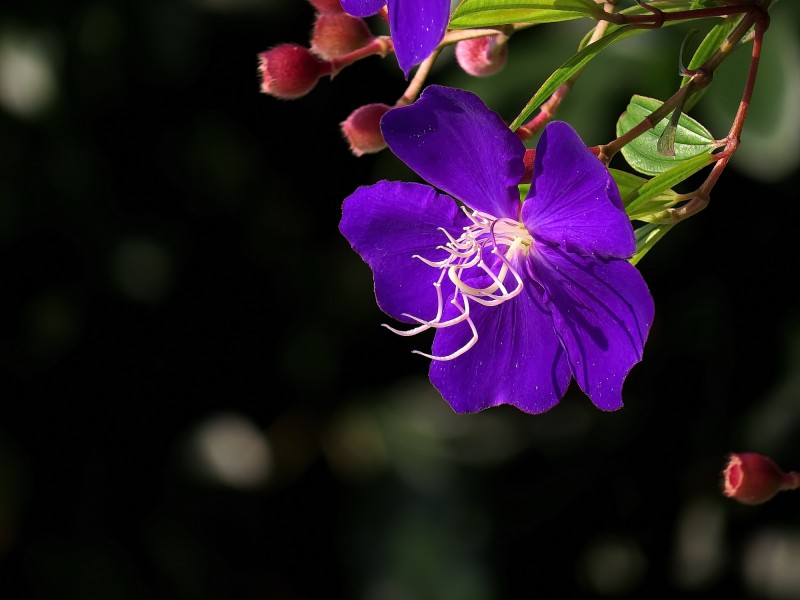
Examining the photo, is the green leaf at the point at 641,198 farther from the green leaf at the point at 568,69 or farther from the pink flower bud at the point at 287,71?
the pink flower bud at the point at 287,71

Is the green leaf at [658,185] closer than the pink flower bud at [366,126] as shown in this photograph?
Yes

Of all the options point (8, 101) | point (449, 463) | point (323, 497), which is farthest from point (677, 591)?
point (8, 101)

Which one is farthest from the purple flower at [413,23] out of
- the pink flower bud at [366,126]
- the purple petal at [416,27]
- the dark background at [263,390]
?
the dark background at [263,390]

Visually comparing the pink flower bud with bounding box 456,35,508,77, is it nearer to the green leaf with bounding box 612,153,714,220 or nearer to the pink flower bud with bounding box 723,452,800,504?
the green leaf with bounding box 612,153,714,220

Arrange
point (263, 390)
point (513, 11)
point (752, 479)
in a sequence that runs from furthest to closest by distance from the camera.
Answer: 1. point (263, 390)
2. point (752, 479)
3. point (513, 11)

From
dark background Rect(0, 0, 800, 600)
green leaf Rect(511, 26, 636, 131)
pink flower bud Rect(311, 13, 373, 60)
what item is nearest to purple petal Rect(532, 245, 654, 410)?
green leaf Rect(511, 26, 636, 131)

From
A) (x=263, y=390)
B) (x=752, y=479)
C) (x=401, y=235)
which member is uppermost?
(x=401, y=235)

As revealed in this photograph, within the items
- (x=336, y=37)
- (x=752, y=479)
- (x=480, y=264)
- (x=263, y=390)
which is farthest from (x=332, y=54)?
(x=263, y=390)

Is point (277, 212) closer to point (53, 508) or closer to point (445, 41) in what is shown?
point (53, 508)

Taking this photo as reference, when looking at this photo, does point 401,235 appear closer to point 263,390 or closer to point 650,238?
point 650,238
